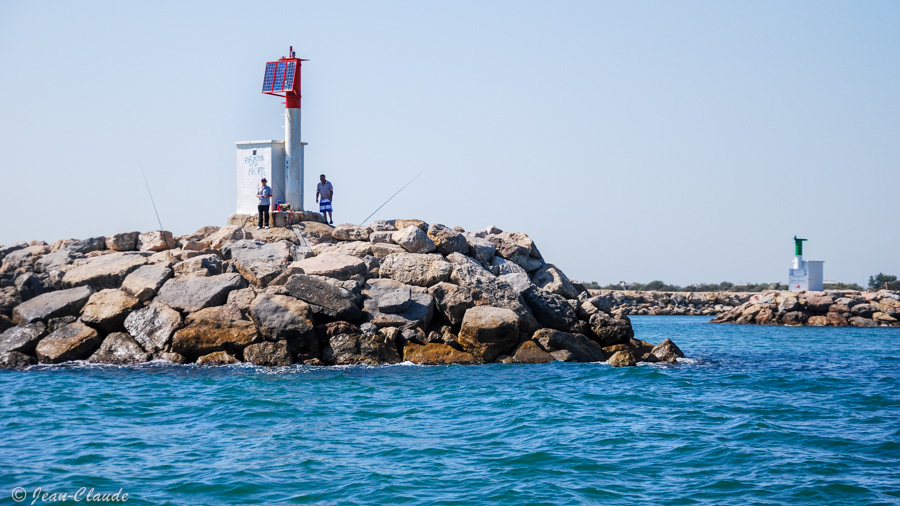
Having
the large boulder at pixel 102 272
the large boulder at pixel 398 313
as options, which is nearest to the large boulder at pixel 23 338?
the large boulder at pixel 102 272

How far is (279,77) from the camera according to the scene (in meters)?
22.7

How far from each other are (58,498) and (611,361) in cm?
1175

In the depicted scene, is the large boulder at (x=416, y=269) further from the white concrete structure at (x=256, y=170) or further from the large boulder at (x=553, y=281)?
the white concrete structure at (x=256, y=170)

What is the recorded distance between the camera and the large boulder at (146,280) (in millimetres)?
16594

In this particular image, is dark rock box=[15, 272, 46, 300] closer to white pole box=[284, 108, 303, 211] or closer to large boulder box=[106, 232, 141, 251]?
large boulder box=[106, 232, 141, 251]

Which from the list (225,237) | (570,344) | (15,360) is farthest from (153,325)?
(570,344)

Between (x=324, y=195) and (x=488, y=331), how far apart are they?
28.1ft

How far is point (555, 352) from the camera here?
16.8 m

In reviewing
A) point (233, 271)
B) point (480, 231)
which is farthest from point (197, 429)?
point (480, 231)

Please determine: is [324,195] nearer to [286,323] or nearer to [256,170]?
[256,170]

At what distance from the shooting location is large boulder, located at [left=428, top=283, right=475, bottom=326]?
54.4 feet

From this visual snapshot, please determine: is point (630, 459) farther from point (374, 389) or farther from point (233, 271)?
point (233, 271)

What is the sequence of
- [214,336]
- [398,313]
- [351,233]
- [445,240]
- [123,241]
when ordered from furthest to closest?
[351,233], [123,241], [445,240], [398,313], [214,336]

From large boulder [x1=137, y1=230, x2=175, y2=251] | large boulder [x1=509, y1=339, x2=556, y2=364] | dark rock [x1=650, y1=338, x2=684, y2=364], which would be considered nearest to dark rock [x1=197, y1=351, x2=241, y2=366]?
large boulder [x1=509, y1=339, x2=556, y2=364]
